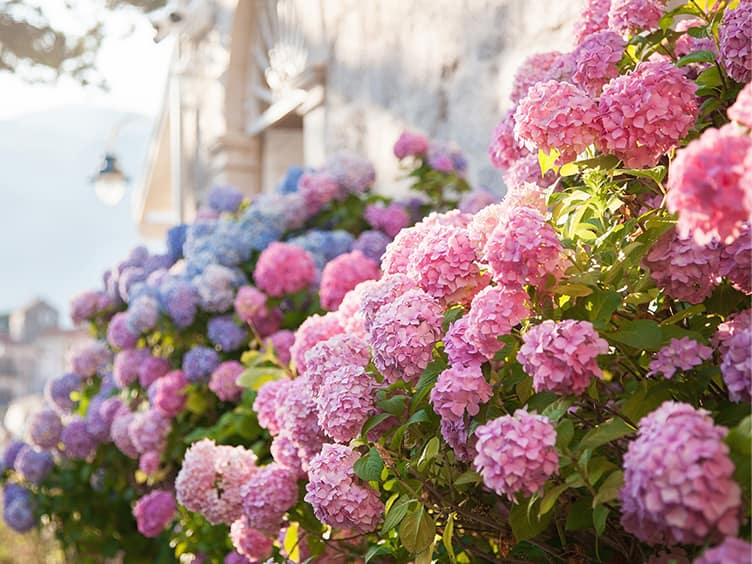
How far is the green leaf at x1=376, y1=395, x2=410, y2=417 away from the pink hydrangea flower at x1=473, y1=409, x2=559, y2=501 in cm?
27

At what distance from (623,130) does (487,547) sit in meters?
0.61

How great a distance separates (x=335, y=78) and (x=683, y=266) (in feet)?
9.82

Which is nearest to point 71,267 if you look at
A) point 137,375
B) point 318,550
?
point 137,375

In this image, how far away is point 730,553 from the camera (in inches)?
28.8

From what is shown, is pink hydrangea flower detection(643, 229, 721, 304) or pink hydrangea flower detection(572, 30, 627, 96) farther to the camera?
pink hydrangea flower detection(572, 30, 627, 96)

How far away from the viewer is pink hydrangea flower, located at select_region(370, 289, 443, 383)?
113 centimetres

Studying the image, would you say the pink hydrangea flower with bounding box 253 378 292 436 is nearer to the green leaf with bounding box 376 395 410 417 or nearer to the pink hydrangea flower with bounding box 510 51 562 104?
the green leaf with bounding box 376 395 410 417

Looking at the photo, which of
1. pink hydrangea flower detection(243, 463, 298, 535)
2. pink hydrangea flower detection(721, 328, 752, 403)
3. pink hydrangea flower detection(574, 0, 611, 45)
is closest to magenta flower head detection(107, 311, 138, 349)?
pink hydrangea flower detection(243, 463, 298, 535)

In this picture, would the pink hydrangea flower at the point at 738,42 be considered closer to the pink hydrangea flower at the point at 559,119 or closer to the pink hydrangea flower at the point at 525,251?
the pink hydrangea flower at the point at 559,119

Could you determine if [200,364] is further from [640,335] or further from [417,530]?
[640,335]

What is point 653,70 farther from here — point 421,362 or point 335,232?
point 335,232

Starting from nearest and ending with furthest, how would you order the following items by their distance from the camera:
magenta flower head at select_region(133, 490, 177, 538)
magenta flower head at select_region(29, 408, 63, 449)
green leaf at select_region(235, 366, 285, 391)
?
green leaf at select_region(235, 366, 285, 391)
magenta flower head at select_region(133, 490, 177, 538)
magenta flower head at select_region(29, 408, 63, 449)

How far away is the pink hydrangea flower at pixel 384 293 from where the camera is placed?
123cm

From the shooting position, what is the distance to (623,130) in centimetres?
113
